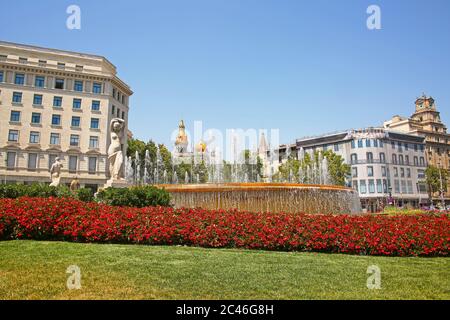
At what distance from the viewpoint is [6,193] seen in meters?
14.7

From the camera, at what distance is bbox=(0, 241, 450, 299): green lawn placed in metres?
4.54

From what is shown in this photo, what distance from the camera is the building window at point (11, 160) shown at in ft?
128

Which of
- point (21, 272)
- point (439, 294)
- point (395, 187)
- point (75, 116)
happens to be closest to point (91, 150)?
point (75, 116)

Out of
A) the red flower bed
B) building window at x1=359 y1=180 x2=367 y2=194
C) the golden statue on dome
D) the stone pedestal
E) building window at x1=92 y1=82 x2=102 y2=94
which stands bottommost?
the red flower bed

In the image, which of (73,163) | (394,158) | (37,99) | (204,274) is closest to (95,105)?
(37,99)

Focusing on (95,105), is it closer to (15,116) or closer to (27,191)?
(15,116)

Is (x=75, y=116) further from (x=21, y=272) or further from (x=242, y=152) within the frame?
(x=21, y=272)

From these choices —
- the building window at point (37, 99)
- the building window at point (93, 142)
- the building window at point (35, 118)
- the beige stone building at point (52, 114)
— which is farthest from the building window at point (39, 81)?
the building window at point (93, 142)

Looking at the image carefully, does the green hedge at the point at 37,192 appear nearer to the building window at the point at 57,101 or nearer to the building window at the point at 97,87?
the building window at the point at 57,101

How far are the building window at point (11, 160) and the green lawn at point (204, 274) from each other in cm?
3772

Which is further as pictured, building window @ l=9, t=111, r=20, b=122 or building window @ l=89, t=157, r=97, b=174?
building window @ l=89, t=157, r=97, b=174

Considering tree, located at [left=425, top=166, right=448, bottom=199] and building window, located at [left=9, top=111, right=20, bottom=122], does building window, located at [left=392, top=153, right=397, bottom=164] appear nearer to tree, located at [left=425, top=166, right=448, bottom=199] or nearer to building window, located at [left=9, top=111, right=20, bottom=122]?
tree, located at [left=425, top=166, right=448, bottom=199]

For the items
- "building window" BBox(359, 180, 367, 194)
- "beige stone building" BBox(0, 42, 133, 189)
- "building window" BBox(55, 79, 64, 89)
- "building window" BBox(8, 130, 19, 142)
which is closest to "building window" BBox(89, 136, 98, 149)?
"beige stone building" BBox(0, 42, 133, 189)
